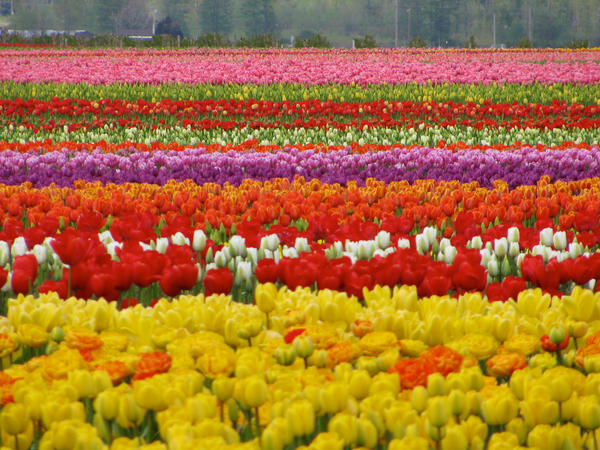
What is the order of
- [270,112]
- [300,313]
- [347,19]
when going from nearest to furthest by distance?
[300,313], [270,112], [347,19]

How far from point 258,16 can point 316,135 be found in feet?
284

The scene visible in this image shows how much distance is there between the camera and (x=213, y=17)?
96250mm

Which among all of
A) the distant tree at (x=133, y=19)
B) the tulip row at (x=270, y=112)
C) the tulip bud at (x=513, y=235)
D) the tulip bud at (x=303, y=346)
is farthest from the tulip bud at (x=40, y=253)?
the distant tree at (x=133, y=19)

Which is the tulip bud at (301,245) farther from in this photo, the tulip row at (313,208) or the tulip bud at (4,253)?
the tulip bud at (4,253)

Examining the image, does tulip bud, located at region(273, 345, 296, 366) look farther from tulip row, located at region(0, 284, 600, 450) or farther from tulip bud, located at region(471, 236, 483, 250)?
tulip bud, located at region(471, 236, 483, 250)

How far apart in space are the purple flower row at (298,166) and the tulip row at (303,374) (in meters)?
4.86

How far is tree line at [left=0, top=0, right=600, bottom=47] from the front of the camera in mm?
93750

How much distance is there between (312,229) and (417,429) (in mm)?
3084

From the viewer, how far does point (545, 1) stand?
10925 centimetres

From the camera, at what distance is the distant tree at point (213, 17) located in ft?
313

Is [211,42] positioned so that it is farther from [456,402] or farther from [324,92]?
[456,402]

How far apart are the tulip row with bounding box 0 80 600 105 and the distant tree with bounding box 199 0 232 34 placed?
77.7 meters

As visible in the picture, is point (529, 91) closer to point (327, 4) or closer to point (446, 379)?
point (446, 379)

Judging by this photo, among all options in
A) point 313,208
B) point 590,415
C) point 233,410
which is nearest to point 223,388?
point 233,410
